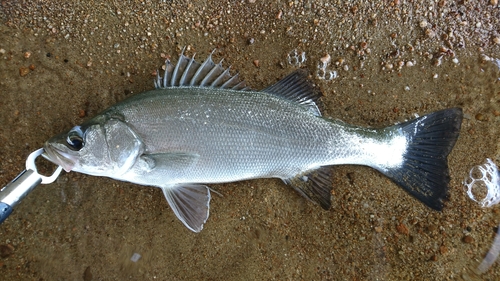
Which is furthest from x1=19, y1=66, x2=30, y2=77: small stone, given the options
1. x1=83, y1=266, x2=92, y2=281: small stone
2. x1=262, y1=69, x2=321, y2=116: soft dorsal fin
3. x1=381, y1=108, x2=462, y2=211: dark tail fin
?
x1=381, y1=108, x2=462, y2=211: dark tail fin

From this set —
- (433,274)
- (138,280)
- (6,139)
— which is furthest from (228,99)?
(433,274)

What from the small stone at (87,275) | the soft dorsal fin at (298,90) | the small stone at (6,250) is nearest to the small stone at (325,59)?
the soft dorsal fin at (298,90)

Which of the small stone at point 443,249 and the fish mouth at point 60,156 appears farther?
the small stone at point 443,249

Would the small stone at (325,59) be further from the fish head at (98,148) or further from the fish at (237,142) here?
the fish head at (98,148)

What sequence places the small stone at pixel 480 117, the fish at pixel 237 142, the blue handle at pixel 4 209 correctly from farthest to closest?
the small stone at pixel 480 117, the fish at pixel 237 142, the blue handle at pixel 4 209

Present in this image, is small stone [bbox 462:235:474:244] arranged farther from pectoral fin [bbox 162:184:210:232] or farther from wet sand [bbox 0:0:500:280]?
pectoral fin [bbox 162:184:210:232]

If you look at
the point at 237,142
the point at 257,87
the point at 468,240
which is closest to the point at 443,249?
the point at 468,240
